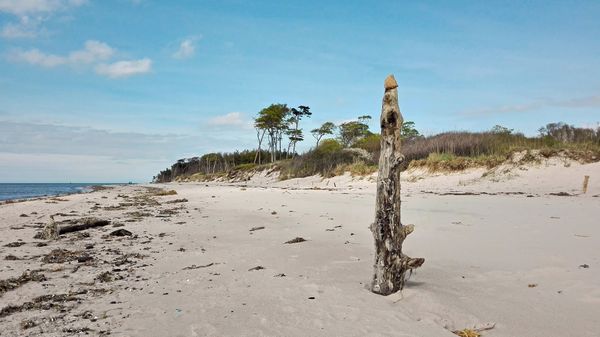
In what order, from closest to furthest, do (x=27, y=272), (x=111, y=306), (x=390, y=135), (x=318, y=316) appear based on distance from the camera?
(x=318, y=316) → (x=111, y=306) → (x=390, y=135) → (x=27, y=272)

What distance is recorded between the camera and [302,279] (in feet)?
14.0

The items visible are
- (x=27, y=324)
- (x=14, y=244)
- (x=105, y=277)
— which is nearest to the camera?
(x=27, y=324)

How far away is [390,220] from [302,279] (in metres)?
1.23

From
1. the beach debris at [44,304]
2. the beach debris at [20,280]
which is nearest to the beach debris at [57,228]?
the beach debris at [20,280]

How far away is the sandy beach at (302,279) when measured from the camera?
3.05 m

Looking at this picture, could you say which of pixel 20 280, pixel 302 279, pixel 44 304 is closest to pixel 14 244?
pixel 20 280

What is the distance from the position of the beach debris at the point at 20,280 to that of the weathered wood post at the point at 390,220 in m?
3.76

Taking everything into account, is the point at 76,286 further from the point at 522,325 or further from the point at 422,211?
the point at 422,211

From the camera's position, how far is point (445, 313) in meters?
3.24

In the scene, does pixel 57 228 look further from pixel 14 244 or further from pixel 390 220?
pixel 390 220

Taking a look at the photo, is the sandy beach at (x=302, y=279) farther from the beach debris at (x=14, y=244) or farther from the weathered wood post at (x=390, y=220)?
the weathered wood post at (x=390, y=220)

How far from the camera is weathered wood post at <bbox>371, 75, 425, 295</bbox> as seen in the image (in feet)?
12.0

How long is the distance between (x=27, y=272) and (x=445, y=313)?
480 centimetres

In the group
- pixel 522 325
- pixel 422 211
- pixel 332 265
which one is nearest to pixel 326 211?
A: pixel 422 211
